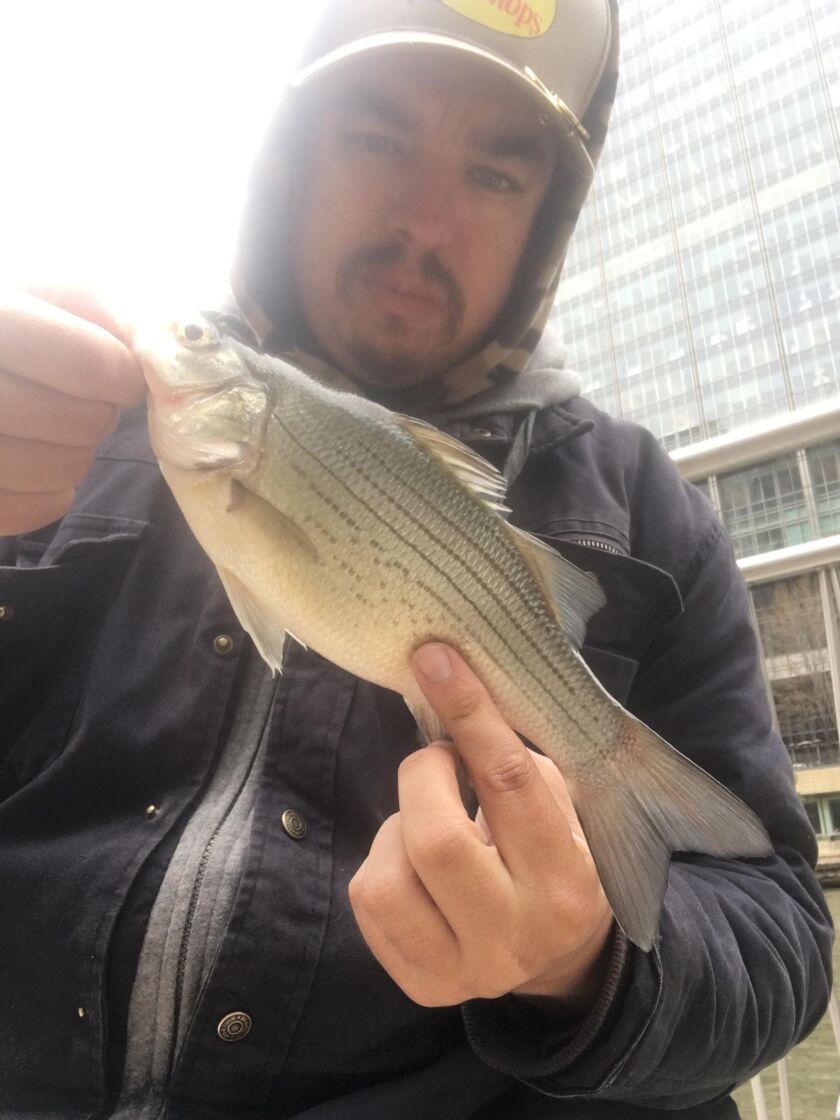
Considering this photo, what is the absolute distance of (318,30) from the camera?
A: 5.89 ft

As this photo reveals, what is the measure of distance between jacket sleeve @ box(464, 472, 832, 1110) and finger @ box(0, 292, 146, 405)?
3.45ft

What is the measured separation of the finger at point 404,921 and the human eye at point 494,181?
1.53 meters

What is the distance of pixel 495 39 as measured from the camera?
1730 mm

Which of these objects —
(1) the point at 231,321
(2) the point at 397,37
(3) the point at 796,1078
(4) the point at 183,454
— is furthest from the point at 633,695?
(3) the point at 796,1078

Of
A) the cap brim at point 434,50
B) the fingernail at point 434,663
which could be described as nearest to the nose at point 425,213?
the cap brim at point 434,50

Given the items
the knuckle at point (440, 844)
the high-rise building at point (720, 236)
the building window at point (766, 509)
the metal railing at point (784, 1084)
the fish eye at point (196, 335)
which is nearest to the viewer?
the knuckle at point (440, 844)

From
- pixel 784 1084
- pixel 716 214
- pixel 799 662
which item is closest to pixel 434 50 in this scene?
pixel 784 1084

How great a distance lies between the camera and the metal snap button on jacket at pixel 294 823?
1211mm

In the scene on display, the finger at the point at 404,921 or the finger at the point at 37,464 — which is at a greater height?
the finger at the point at 37,464

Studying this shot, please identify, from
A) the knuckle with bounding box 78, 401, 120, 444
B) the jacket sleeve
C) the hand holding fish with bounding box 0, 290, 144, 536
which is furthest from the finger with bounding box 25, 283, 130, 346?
the jacket sleeve

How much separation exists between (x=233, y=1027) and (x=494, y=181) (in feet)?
5.94

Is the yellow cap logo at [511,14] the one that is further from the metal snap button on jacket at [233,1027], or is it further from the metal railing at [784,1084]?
the metal railing at [784,1084]

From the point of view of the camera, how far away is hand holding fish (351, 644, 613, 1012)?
33.5 inches

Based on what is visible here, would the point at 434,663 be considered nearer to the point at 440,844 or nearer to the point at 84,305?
the point at 440,844
